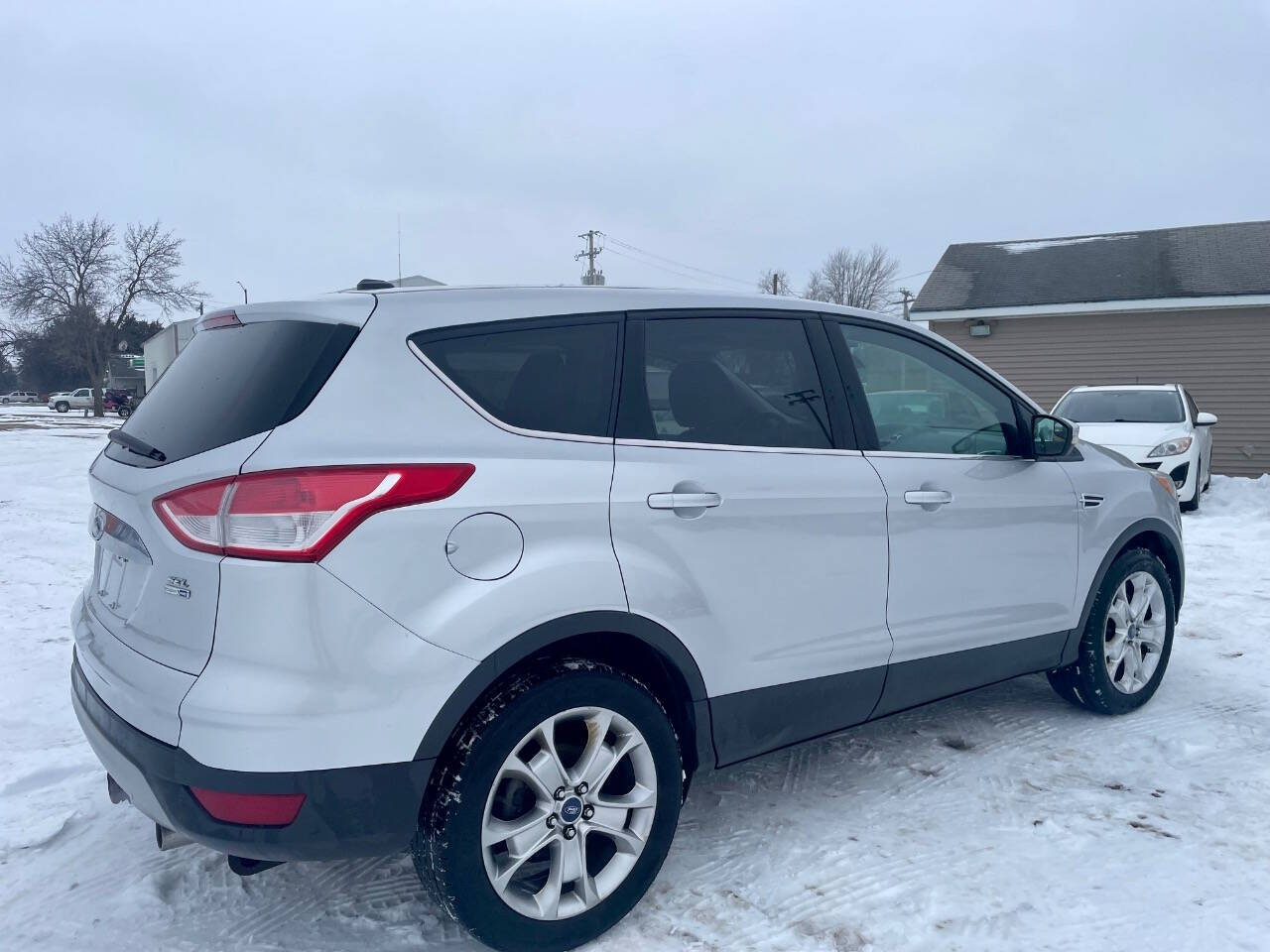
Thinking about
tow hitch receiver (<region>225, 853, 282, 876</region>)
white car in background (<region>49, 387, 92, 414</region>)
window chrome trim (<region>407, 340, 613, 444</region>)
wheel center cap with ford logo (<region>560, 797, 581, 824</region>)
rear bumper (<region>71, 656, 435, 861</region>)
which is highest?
window chrome trim (<region>407, 340, 613, 444</region>)

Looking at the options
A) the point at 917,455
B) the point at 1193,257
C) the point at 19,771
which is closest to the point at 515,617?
the point at 917,455

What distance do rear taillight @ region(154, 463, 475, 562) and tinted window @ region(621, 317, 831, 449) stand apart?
30.6 inches

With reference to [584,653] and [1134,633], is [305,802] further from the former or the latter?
[1134,633]

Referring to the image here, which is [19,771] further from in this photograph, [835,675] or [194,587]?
[835,675]

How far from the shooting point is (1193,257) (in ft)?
55.9

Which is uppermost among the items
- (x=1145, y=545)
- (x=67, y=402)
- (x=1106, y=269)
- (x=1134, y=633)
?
(x=1106, y=269)

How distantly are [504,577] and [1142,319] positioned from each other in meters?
16.4

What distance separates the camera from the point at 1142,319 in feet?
52.5

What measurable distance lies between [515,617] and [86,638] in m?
1.30

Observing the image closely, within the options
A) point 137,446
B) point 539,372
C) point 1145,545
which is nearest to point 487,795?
point 539,372

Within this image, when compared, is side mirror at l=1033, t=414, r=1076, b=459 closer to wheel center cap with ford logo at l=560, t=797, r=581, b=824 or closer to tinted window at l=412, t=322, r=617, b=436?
tinted window at l=412, t=322, r=617, b=436

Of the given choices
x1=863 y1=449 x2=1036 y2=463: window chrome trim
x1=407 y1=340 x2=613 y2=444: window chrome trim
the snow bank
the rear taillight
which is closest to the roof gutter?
the snow bank

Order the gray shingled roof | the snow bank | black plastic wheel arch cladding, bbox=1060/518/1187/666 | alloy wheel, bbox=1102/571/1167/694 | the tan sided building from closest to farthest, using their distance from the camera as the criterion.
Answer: black plastic wheel arch cladding, bbox=1060/518/1187/666, alloy wheel, bbox=1102/571/1167/694, the snow bank, the tan sided building, the gray shingled roof

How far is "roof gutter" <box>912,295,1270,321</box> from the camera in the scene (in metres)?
15.1
